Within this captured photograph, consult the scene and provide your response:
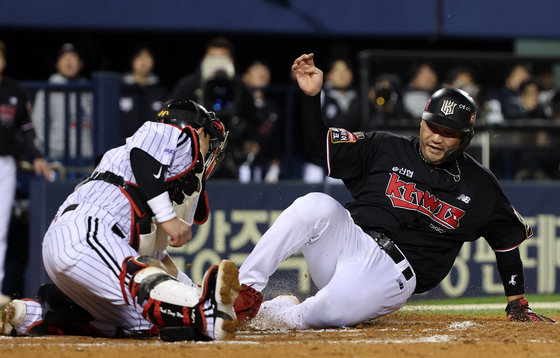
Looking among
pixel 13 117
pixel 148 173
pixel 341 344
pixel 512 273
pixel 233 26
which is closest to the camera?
pixel 341 344

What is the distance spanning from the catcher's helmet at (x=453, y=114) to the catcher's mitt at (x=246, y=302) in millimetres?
1485

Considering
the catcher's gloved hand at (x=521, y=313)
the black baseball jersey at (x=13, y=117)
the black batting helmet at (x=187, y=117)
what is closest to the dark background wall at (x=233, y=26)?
the black baseball jersey at (x=13, y=117)

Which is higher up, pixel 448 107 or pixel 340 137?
pixel 448 107

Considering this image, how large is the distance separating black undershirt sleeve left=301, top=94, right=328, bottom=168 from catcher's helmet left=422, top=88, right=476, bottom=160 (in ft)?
2.08

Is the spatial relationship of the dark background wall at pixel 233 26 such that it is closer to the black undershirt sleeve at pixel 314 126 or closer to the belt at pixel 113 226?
the black undershirt sleeve at pixel 314 126

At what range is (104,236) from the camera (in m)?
5.05

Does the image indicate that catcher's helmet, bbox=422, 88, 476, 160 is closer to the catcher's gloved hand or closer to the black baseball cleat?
the catcher's gloved hand

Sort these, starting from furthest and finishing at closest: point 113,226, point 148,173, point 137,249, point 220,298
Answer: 1. point 137,249
2. point 113,226
3. point 148,173
4. point 220,298

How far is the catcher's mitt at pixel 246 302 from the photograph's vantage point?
530 cm

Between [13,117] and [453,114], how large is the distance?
449 centimetres

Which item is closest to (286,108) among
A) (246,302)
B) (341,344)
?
(246,302)

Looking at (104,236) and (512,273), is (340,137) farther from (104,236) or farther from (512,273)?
(104,236)

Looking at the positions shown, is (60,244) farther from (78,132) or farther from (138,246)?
(78,132)

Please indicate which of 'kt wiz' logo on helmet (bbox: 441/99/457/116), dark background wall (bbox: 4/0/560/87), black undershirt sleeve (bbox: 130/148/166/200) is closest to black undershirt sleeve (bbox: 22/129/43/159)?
dark background wall (bbox: 4/0/560/87)
